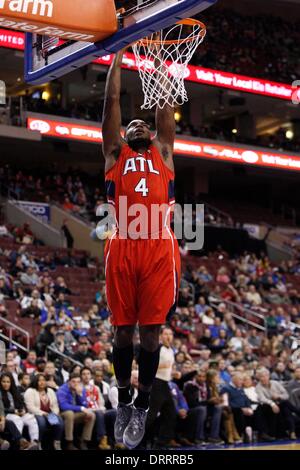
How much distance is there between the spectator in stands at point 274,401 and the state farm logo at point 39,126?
1144 cm

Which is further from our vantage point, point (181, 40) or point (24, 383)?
point (24, 383)

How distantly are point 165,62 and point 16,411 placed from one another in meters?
6.69

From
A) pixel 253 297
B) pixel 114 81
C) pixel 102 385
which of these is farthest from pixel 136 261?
pixel 253 297

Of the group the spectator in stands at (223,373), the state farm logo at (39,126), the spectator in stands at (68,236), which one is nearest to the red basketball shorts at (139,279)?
the spectator in stands at (223,373)

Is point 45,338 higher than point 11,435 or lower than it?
higher

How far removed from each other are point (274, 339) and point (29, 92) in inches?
510

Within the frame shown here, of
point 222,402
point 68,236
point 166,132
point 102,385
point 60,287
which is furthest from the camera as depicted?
point 68,236

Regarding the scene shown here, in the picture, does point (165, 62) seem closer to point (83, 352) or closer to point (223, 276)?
point (83, 352)

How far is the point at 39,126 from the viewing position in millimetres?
24766

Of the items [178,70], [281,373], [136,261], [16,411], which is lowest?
[16,411]

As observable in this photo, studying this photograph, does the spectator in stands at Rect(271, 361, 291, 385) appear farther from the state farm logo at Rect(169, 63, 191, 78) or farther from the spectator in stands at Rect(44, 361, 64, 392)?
the state farm logo at Rect(169, 63, 191, 78)

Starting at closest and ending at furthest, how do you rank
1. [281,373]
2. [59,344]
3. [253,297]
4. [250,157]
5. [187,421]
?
[187,421] → [59,344] → [281,373] → [253,297] → [250,157]
